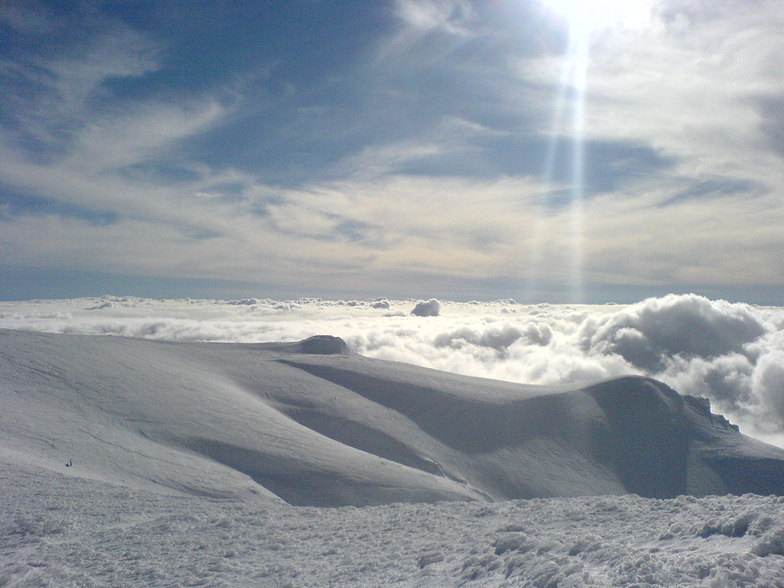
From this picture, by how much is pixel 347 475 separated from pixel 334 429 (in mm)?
17167

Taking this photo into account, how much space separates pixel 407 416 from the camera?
53.8 m

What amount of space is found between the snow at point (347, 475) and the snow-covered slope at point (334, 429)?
0.21 meters

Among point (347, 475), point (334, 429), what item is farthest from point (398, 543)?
point (334, 429)

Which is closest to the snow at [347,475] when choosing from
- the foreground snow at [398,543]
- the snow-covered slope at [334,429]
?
the foreground snow at [398,543]

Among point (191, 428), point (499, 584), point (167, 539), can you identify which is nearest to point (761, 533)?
point (499, 584)

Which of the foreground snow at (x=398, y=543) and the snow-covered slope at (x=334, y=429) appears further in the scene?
the snow-covered slope at (x=334, y=429)

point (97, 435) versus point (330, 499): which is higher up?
point (97, 435)

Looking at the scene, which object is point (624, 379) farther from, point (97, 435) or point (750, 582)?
point (750, 582)

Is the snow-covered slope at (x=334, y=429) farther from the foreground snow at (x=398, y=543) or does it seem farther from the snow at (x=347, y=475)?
the foreground snow at (x=398, y=543)

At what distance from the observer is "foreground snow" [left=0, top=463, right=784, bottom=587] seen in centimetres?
635

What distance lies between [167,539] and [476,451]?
4320 cm

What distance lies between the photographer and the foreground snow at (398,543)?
20.8ft

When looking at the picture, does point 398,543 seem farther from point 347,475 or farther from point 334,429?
point 334,429

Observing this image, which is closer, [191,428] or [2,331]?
[191,428]
